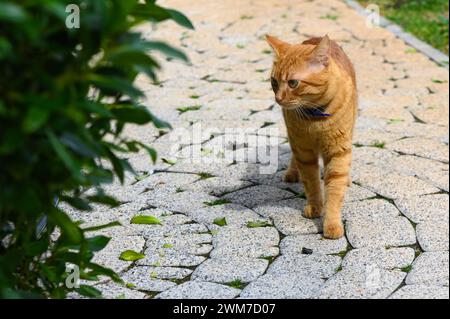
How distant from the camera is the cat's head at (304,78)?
3980 millimetres

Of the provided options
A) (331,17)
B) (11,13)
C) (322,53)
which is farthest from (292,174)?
(331,17)

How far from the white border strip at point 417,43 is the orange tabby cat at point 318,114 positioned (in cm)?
387

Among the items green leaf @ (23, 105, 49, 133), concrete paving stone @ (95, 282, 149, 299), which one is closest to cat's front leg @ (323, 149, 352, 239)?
concrete paving stone @ (95, 282, 149, 299)

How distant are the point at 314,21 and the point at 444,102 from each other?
346cm

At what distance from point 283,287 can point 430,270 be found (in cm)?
75

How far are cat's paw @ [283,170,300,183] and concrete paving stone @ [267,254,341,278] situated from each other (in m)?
1.05

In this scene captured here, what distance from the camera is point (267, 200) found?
462 cm

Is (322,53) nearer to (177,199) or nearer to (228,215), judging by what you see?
(228,215)

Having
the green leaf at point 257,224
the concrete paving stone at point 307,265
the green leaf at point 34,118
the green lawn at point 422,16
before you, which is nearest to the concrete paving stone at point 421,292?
the concrete paving stone at point 307,265

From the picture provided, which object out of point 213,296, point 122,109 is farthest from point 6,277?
point 213,296

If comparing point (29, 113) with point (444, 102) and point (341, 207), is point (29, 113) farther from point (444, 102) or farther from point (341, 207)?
point (444, 102)

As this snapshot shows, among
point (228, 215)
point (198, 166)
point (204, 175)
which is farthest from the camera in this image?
point (198, 166)

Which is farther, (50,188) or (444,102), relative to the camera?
(444,102)

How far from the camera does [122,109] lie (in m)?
2.45
